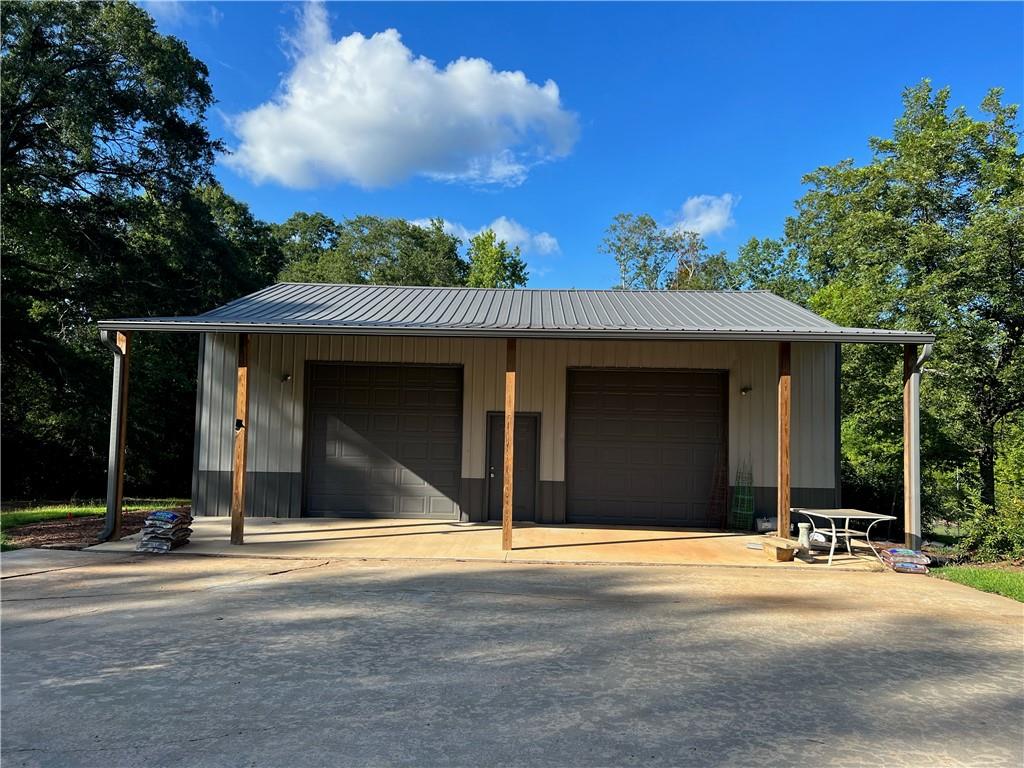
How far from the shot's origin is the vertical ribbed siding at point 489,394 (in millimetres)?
10508

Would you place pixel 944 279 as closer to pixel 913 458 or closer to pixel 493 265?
pixel 913 458

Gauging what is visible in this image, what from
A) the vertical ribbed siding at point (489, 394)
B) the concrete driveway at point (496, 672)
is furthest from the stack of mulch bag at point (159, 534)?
the vertical ribbed siding at point (489, 394)

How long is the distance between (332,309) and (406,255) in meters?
25.1

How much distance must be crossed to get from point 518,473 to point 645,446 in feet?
7.27

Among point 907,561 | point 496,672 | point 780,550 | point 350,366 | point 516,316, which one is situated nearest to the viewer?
point 496,672

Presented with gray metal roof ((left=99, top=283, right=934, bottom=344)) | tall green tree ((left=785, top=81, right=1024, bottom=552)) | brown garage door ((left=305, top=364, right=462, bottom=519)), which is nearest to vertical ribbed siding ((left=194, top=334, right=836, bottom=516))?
brown garage door ((left=305, top=364, right=462, bottom=519))

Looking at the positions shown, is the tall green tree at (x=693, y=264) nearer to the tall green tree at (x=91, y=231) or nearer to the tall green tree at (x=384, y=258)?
the tall green tree at (x=384, y=258)

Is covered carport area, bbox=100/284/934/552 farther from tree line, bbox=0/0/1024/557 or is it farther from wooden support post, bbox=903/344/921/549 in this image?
tree line, bbox=0/0/1024/557

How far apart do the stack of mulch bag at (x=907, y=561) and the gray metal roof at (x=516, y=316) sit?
2611 millimetres

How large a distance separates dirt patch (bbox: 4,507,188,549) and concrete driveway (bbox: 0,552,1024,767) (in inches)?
59.3

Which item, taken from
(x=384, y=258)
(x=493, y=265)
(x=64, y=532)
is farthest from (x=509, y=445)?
(x=384, y=258)

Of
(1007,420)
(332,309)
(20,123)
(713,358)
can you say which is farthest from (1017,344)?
(20,123)

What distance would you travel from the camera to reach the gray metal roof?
7953 millimetres

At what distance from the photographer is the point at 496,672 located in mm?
4000
